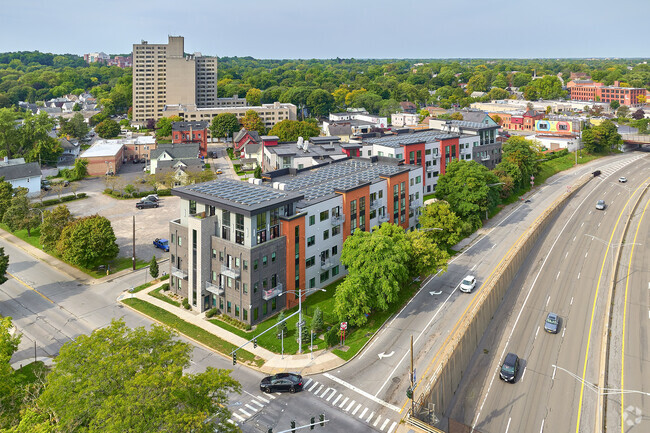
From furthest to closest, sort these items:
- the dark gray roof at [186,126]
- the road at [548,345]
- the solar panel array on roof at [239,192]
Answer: the dark gray roof at [186,126] < the solar panel array on roof at [239,192] < the road at [548,345]

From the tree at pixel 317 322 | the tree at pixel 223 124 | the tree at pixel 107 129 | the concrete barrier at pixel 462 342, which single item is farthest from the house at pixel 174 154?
the concrete barrier at pixel 462 342

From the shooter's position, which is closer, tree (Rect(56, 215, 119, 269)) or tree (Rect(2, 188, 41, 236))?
tree (Rect(56, 215, 119, 269))

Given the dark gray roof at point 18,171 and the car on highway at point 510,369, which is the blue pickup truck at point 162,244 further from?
the car on highway at point 510,369

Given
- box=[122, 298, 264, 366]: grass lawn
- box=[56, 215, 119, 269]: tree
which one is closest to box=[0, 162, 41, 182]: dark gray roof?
box=[56, 215, 119, 269]: tree

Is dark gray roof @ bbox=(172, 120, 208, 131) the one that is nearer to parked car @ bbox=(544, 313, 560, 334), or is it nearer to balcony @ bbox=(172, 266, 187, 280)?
balcony @ bbox=(172, 266, 187, 280)

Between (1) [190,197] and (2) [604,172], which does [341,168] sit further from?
(2) [604,172]

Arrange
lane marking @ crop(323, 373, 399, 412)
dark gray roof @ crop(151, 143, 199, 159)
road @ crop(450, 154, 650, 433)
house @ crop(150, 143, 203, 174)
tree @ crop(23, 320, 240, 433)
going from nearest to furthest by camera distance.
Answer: tree @ crop(23, 320, 240, 433) < road @ crop(450, 154, 650, 433) < lane marking @ crop(323, 373, 399, 412) < house @ crop(150, 143, 203, 174) < dark gray roof @ crop(151, 143, 199, 159)
